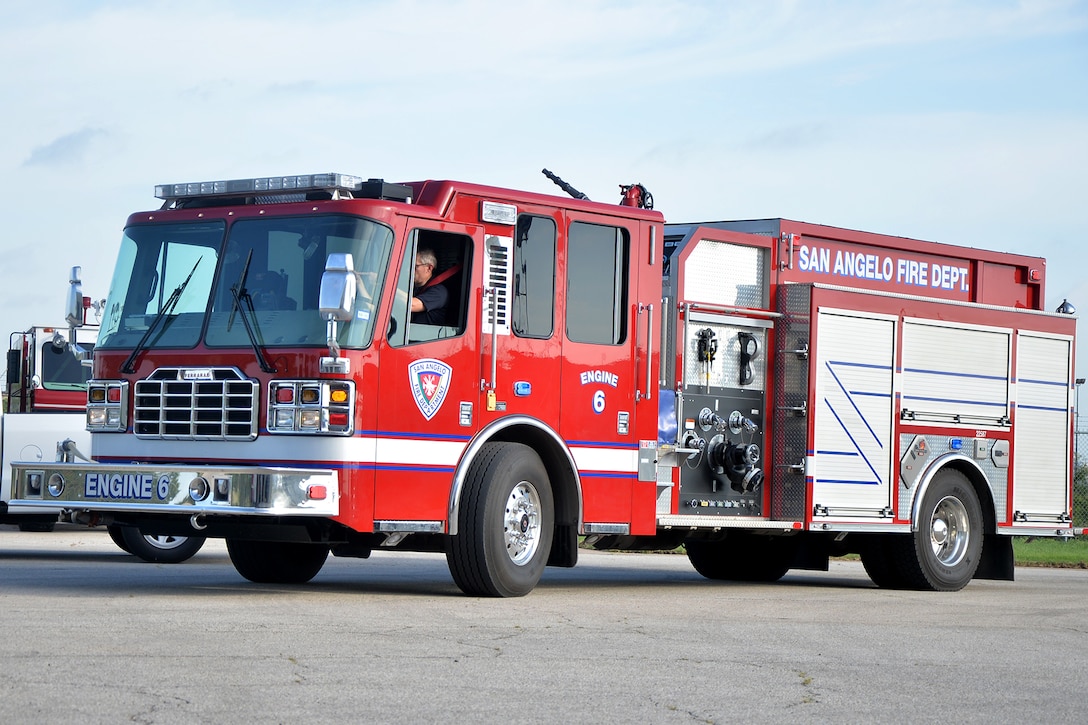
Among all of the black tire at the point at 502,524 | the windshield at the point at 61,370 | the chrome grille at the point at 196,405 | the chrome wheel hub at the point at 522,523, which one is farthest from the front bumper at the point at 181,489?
the windshield at the point at 61,370

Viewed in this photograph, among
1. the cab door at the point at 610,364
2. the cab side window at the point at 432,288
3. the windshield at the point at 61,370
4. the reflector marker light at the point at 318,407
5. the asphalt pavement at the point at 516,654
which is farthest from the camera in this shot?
the windshield at the point at 61,370

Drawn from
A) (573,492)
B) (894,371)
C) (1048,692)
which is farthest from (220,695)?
(894,371)

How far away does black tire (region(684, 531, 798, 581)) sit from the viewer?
16.0m

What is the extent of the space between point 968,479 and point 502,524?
591cm

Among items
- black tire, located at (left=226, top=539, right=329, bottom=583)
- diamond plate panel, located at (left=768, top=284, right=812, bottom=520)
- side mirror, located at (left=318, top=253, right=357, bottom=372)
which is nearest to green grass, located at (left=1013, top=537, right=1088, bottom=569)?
diamond plate panel, located at (left=768, top=284, right=812, bottom=520)

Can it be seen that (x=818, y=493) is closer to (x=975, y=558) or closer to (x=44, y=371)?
(x=975, y=558)

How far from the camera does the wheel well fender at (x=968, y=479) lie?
15.2m

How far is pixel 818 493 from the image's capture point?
1437 cm

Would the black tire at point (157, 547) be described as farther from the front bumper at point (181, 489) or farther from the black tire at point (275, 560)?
the front bumper at point (181, 489)

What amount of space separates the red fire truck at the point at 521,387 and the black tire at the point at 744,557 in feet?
0.53

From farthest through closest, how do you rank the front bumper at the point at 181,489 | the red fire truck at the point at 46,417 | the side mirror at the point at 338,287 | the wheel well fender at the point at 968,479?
1. the red fire truck at the point at 46,417
2. the wheel well fender at the point at 968,479
3. the front bumper at the point at 181,489
4. the side mirror at the point at 338,287

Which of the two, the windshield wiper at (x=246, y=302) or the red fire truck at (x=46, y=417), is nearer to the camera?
the windshield wiper at (x=246, y=302)

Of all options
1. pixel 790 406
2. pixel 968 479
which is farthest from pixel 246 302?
pixel 968 479

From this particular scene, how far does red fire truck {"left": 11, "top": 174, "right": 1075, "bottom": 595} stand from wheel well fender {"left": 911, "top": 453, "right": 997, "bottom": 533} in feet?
0.09
